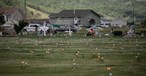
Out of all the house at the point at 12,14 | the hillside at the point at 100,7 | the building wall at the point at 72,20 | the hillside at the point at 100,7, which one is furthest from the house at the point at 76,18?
the hillside at the point at 100,7

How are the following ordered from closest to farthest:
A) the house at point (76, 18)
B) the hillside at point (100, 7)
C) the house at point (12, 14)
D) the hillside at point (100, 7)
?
the house at point (12, 14) → the house at point (76, 18) → the hillside at point (100, 7) → the hillside at point (100, 7)

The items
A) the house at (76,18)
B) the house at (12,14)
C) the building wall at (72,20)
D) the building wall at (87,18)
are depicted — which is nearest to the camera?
the house at (12,14)

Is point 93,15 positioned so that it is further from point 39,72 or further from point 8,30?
point 39,72

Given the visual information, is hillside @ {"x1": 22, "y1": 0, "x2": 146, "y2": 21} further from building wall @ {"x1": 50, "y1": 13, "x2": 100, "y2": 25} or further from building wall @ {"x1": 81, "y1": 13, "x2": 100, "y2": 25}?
building wall @ {"x1": 81, "y1": 13, "x2": 100, "y2": 25}

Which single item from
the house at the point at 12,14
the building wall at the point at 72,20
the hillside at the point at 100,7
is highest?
the hillside at the point at 100,7

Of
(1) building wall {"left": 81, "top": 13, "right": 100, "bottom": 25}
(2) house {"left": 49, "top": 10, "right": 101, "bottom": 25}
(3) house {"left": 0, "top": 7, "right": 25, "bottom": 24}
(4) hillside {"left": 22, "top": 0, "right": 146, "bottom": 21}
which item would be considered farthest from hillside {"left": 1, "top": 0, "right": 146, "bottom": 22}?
(3) house {"left": 0, "top": 7, "right": 25, "bottom": 24}

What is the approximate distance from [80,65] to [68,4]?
16934 centimetres

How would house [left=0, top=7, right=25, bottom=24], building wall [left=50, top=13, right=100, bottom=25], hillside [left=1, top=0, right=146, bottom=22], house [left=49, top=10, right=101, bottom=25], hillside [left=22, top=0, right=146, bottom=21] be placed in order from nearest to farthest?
house [left=0, top=7, right=25, bottom=24]
house [left=49, top=10, right=101, bottom=25]
building wall [left=50, top=13, right=100, bottom=25]
hillside [left=1, top=0, right=146, bottom=22]
hillside [left=22, top=0, right=146, bottom=21]

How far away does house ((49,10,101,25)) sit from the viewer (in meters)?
120

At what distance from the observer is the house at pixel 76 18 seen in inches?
4722

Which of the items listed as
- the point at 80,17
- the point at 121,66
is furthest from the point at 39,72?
the point at 80,17

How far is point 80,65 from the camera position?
2312 cm

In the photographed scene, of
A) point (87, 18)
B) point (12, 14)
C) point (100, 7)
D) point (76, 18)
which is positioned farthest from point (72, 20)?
point (100, 7)

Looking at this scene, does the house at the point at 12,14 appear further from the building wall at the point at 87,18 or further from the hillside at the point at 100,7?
the hillside at the point at 100,7
